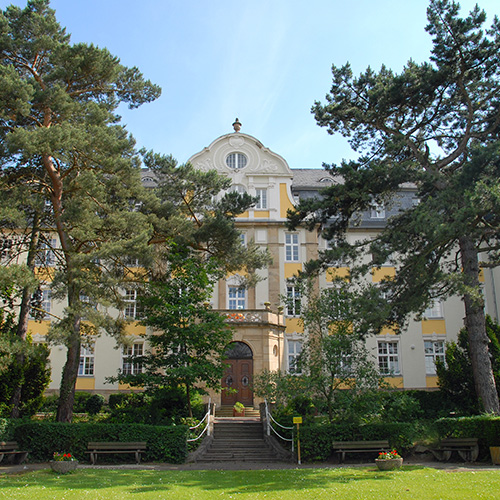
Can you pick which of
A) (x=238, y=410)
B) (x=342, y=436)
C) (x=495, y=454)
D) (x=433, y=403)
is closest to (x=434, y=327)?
(x=433, y=403)

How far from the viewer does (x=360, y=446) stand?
16.2 metres

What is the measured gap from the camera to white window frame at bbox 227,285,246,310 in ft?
97.5

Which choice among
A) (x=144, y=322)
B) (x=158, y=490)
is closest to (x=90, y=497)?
(x=158, y=490)

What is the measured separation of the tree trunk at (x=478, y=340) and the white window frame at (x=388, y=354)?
13343 millimetres

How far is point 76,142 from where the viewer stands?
15969 mm

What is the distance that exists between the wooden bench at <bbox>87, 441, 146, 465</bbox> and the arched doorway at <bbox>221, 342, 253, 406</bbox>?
1028 cm

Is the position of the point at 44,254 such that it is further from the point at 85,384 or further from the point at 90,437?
the point at 85,384

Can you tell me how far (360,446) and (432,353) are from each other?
15969 mm

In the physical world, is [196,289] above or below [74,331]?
above

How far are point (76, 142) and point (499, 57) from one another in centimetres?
1345

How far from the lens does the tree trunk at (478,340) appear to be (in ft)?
54.2

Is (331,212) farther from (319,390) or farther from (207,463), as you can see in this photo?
(207,463)

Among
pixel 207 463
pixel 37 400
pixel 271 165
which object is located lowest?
pixel 207 463

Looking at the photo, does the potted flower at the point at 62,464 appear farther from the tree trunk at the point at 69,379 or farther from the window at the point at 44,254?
the window at the point at 44,254
